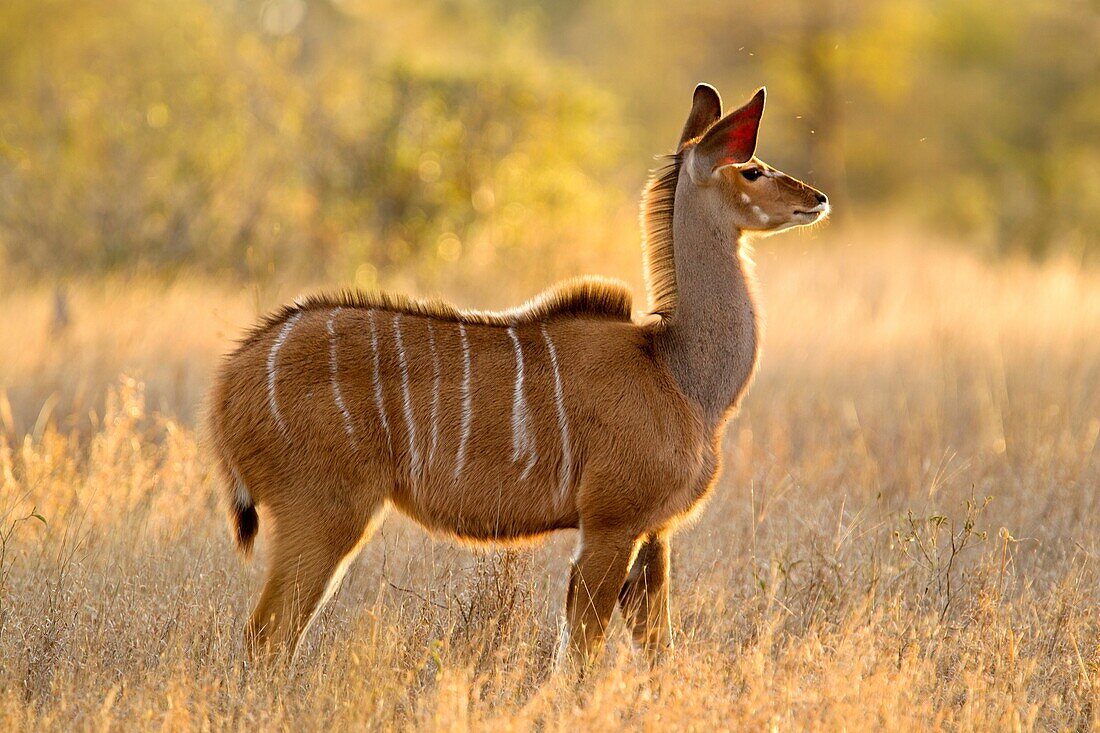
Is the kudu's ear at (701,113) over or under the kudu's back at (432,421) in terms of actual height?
over

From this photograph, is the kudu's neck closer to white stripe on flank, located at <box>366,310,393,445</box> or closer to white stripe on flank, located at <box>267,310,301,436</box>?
white stripe on flank, located at <box>366,310,393,445</box>

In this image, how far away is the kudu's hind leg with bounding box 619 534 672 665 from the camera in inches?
188

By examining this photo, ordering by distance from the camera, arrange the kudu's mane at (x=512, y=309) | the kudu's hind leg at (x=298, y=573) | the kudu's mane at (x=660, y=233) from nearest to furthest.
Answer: the kudu's hind leg at (x=298, y=573) < the kudu's mane at (x=512, y=309) < the kudu's mane at (x=660, y=233)

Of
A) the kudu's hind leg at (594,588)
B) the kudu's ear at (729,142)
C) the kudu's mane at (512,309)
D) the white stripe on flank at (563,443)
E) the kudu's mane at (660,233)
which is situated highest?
the kudu's ear at (729,142)

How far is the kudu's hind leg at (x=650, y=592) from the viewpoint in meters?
4.77

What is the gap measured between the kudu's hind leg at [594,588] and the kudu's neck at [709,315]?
0.59 meters

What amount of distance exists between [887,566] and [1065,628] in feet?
2.17

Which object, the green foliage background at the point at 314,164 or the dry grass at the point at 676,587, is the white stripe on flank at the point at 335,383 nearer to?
the dry grass at the point at 676,587

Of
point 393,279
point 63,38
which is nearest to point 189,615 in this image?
point 393,279

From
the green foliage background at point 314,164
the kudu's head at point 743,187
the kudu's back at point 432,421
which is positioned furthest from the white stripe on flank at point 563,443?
the green foliage background at point 314,164

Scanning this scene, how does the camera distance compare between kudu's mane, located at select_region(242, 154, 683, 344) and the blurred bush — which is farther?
the blurred bush

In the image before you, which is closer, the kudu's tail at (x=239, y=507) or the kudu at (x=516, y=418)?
the kudu at (x=516, y=418)

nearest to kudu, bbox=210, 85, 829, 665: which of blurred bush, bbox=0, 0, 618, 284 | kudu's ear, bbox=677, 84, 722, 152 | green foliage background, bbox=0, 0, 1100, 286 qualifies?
kudu's ear, bbox=677, 84, 722, 152

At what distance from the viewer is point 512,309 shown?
475 cm
